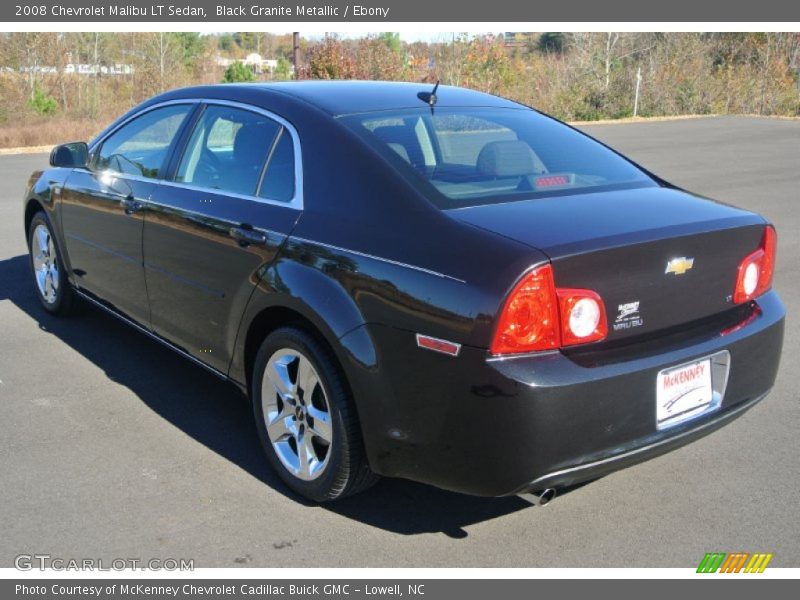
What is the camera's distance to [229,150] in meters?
4.35

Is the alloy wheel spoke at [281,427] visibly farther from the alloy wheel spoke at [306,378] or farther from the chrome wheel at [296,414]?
the alloy wheel spoke at [306,378]

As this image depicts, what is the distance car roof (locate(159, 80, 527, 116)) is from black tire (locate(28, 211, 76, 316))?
197cm

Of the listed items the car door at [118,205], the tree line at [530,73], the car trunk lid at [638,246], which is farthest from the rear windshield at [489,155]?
the tree line at [530,73]

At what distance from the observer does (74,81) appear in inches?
1304

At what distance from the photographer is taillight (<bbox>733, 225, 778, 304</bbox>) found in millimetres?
3553

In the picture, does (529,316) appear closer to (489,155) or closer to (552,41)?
(489,155)

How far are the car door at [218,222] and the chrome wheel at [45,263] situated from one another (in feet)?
6.11

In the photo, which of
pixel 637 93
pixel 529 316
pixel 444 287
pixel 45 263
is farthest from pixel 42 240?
pixel 637 93

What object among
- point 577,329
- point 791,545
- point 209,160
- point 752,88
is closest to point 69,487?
point 209,160

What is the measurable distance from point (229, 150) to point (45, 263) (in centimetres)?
278

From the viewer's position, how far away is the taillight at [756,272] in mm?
3553

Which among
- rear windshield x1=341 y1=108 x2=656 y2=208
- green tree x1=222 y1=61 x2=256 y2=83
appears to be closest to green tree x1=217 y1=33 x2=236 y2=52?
green tree x1=222 y1=61 x2=256 y2=83

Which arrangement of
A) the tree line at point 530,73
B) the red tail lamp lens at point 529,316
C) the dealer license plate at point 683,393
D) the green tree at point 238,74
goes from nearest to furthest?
the red tail lamp lens at point 529,316, the dealer license plate at point 683,393, the tree line at point 530,73, the green tree at point 238,74

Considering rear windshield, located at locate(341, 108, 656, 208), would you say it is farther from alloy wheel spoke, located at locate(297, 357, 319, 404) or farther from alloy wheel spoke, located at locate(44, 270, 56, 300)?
alloy wheel spoke, located at locate(44, 270, 56, 300)
